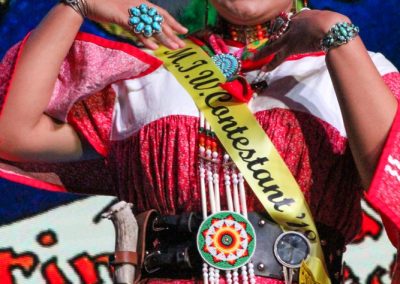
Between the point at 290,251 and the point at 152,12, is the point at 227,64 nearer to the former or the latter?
the point at 152,12

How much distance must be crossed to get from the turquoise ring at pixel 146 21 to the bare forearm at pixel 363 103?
35 cm

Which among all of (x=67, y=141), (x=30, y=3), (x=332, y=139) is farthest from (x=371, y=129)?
(x=30, y=3)

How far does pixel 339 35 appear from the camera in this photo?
7.11 ft

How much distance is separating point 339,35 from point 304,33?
8 centimetres

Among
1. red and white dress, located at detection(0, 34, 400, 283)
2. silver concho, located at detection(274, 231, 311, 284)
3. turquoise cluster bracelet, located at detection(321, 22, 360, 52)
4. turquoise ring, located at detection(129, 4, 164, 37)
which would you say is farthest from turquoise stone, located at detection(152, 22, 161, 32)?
silver concho, located at detection(274, 231, 311, 284)

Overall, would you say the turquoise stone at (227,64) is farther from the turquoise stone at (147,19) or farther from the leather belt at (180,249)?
the leather belt at (180,249)

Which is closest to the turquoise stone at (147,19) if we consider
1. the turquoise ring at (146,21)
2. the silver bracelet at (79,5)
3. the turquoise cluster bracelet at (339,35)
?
the turquoise ring at (146,21)

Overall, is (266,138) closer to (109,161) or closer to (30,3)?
(109,161)

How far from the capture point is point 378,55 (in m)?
2.39

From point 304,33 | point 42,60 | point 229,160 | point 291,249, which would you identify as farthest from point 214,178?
point 42,60

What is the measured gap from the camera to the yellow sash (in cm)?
221

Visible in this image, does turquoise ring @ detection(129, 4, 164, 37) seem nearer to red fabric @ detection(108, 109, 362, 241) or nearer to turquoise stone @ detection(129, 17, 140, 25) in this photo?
turquoise stone @ detection(129, 17, 140, 25)

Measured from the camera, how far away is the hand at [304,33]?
2.19 m

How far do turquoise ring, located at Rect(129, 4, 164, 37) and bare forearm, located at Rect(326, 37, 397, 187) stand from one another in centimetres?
35
